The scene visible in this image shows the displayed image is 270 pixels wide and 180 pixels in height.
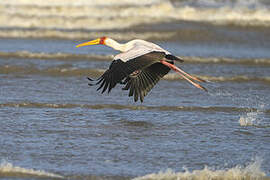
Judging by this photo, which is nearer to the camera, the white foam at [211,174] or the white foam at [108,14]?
the white foam at [211,174]

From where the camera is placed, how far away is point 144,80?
8500mm

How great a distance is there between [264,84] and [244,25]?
785cm

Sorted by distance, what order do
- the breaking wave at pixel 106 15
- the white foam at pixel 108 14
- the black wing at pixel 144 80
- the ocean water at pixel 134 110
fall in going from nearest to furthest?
the ocean water at pixel 134 110, the black wing at pixel 144 80, the breaking wave at pixel 106 15, the white foam at pixel 108 14

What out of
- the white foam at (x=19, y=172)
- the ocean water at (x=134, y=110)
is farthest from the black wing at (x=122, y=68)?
the white foam at (x=19, y=172)

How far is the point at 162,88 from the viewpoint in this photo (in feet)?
34.8

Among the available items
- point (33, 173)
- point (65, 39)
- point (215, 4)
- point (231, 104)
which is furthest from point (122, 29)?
point (33, 173)

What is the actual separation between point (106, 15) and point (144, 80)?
12.2 meters

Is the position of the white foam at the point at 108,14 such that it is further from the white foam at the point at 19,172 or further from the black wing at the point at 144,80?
the white foam at the point at 19,172

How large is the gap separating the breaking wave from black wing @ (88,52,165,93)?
9.23 metres

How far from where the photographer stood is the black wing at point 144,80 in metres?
8.42

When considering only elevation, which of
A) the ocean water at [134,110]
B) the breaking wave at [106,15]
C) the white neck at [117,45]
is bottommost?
the ocean water at [134,110]

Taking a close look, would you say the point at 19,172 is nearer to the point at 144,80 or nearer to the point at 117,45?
A: the point at 144,80

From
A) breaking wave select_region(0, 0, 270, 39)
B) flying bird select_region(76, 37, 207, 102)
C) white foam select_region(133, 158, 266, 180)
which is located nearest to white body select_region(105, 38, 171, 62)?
flying bird select_region(76, 37, 207, 102)

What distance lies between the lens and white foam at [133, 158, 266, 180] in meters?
5.93
